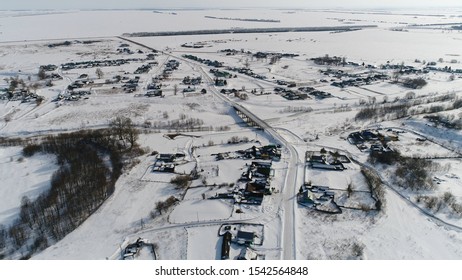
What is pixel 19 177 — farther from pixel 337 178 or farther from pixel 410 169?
pixel 410 169

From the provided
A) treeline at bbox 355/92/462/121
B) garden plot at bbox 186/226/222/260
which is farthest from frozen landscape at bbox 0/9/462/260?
treeline at bbox 355/92/462/121

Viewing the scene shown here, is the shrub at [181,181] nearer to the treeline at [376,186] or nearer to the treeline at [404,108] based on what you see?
the treeline at [376,186]

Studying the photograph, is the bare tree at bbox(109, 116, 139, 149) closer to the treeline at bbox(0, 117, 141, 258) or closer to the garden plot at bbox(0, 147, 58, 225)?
the treeline at bbox(0, 117, 141, 258)

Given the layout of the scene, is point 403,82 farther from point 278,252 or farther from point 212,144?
point 278,252

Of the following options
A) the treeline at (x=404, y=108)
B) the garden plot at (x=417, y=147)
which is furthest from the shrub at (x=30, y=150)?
the treeline at (x=404, y=108)

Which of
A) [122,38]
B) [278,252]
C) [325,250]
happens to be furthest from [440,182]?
[122,38]
